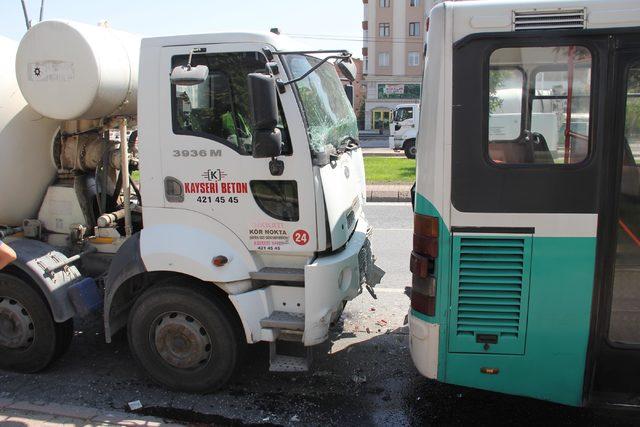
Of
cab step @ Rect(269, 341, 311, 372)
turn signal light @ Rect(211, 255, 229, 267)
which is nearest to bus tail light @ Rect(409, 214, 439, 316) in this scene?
cab step @ Rect(269, 341, 311, 372)

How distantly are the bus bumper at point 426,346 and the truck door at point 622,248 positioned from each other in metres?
0.89

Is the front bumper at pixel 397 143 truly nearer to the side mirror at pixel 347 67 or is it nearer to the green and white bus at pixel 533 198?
the side mirror at pixel 347 67

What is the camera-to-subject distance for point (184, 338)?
13.4ft

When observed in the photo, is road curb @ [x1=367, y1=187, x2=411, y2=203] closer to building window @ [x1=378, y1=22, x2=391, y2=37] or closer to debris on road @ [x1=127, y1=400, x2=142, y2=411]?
debris on road @ [x1=127, y1=400, x2=142, y2=411]

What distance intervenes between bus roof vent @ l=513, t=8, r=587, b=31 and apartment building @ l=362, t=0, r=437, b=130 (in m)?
57.5

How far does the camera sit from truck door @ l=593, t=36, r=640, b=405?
3.05 meters

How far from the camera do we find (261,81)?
11.0 feet

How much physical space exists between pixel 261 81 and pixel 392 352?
8.82 ft

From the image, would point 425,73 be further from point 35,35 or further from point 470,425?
point 35,35

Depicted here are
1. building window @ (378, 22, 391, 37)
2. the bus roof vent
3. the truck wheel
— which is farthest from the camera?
building window @ (378, 22, 391, 37)

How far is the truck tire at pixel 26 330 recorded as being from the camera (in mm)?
4340

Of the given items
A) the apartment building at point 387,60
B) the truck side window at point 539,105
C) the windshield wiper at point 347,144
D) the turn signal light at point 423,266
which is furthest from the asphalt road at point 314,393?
the apartment building at point 387,60

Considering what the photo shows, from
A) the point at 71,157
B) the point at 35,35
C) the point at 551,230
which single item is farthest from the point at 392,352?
the point at 35,35

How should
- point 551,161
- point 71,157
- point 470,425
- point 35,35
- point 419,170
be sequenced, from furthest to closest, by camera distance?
point 71,157, point 35,35, point 470,425, point 419,170, point 551,161
